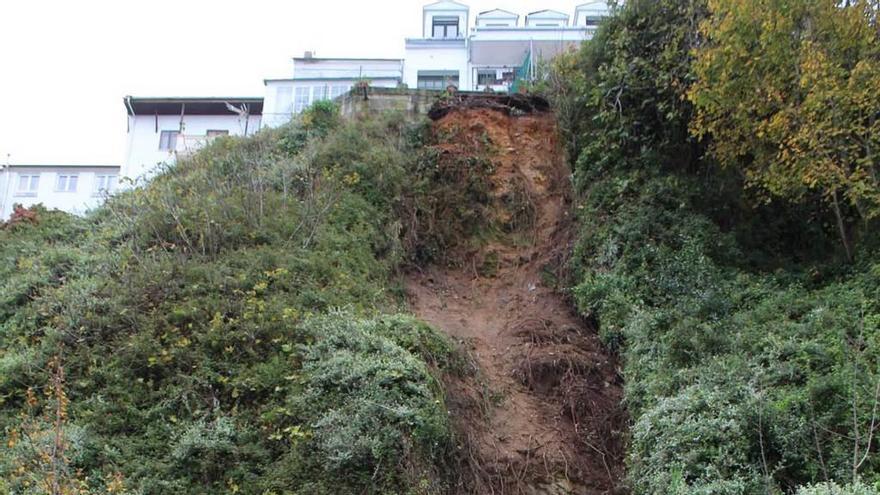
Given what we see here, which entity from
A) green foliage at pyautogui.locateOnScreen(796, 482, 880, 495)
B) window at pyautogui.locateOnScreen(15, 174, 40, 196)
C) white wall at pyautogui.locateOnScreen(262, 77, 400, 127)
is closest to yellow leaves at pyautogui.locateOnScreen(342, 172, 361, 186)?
green foliage at pyautogui.locateOnScreen(796, 482, 880, 495)

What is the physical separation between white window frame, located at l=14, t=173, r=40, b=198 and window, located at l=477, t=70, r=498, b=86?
21.9 meters

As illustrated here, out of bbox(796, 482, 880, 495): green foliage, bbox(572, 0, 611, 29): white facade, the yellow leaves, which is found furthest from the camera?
bbox(572, 0, 611, 29): white facade

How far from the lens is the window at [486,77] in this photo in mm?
27858

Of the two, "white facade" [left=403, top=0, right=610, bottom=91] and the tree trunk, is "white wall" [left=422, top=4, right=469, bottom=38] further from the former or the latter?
the tree trunk

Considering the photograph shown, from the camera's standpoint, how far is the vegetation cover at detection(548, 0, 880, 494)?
6688 mm

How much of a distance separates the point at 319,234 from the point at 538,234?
14.1 feet

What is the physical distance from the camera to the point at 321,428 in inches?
297

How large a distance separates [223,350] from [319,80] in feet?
67.8

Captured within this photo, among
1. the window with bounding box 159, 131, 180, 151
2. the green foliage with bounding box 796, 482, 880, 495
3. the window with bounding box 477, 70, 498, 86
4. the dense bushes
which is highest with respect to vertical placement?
the window with bounding box 477, 70, 498, 86

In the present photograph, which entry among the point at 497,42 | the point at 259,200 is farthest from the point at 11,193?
the point at 259,200

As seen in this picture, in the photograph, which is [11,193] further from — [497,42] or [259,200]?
[259,200]

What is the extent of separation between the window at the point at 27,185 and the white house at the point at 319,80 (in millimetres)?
14589

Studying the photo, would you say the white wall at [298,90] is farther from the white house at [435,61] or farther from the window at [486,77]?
the window at [486,77]

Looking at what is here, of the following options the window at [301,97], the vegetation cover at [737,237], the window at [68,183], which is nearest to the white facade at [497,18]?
the window at [301,97]
